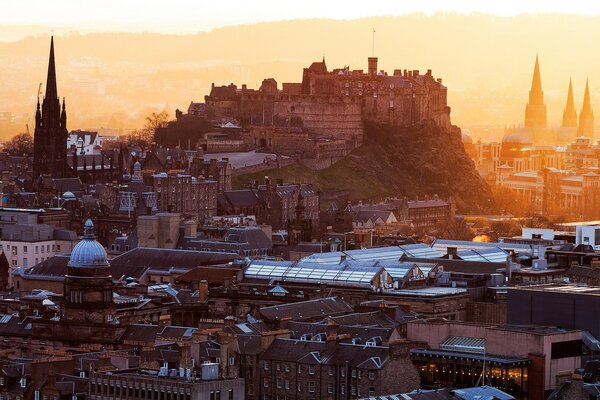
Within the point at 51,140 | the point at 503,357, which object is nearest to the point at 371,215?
the point at 51,140

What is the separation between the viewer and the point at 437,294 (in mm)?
110125

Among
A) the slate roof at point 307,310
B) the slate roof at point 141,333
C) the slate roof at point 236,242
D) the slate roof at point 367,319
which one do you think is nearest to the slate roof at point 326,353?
the slate roof at point 367,319

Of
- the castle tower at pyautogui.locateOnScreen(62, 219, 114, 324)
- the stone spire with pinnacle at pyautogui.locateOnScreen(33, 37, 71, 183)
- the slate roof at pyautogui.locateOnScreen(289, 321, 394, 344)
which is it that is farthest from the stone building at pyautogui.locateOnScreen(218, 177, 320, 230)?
the slate roof at pyautogui.locateOnScreen(289, 321, 394, 344)

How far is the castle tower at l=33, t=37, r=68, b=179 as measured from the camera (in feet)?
552

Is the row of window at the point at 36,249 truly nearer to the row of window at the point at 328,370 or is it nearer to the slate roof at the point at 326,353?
the slate roof at the point at 326,353

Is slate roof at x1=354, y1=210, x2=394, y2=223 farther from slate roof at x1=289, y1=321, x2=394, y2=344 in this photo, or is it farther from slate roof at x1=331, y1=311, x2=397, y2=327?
slate roof at x1=289, y1=321, x2=394, y2=344

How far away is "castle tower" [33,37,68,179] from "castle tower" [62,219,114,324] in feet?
217

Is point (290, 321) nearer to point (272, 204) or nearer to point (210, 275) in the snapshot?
point (210, 275)

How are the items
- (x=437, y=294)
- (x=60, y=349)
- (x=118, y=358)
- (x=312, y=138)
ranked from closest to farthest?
(x=118, y=358) → (x=60, y=349) → (x=437, y=294) → (x=312, y=138)

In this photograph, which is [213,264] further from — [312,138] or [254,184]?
[312,138]

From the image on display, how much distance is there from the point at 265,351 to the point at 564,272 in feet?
109

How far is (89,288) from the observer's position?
10056cm

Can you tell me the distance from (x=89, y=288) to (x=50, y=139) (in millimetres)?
70592

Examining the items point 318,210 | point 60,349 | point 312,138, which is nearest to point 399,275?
point 60,349
